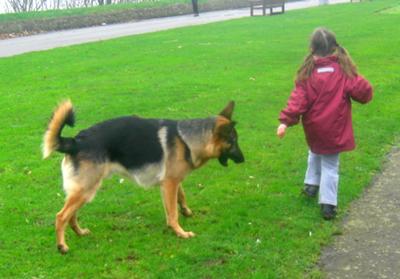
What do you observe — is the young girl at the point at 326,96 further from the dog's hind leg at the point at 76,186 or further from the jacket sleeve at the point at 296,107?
the dog's hind leg at the point at 76,186

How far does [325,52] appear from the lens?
5.72m

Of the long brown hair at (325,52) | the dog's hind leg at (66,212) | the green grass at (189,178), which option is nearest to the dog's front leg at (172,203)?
the green grass at (189,178)

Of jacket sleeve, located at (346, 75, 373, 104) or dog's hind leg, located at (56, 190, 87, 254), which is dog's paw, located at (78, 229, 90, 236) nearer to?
dog's hind leg, located at (56, 190, 87, 254)

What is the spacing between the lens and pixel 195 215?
6.10m

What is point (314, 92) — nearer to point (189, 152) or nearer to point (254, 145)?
point (189, 152)

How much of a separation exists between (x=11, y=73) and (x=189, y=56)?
533cm

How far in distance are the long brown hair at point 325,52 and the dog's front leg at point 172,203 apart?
1721 millimetres

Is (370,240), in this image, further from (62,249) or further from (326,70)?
(62,249)

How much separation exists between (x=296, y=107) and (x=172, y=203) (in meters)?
1.59

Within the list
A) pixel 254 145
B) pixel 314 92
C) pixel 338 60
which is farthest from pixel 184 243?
pixel 254 145

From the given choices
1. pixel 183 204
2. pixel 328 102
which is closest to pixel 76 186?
pixel 183 204

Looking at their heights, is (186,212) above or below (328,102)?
below

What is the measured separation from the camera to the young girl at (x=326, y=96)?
5609mm

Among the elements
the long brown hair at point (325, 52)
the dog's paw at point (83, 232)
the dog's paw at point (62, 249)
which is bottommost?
the dog's paw at point (83, 232)
